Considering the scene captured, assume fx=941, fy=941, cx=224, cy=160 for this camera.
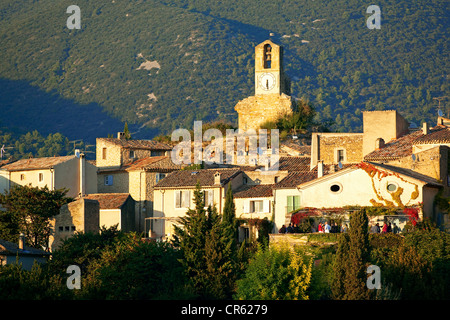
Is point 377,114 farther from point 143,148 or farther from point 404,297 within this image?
point 404,297

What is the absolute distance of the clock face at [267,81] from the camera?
75.5 meters

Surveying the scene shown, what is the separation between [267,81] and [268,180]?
22759 millimetres

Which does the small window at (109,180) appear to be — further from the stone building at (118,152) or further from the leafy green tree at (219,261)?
the leafy green tree at (219,261)

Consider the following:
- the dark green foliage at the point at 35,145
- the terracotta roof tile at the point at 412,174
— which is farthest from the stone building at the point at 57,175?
the dark green foliage at the point at 35,145

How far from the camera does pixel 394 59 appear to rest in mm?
165125

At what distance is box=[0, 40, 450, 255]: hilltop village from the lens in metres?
46.9

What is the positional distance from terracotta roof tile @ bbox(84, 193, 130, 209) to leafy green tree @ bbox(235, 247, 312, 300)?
1656cm

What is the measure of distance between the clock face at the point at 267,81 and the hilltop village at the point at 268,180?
862cm

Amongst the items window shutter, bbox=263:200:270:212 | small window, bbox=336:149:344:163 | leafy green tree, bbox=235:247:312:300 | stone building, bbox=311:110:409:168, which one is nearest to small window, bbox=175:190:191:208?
window shutter, bbox=263:200:270:212

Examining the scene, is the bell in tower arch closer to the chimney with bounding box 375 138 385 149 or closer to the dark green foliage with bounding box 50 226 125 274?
the chimney with bounding box 375 138 385 149

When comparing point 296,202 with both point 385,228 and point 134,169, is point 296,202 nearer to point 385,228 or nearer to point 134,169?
point 385,228

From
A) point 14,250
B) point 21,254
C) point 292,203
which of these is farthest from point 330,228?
point 14,250
